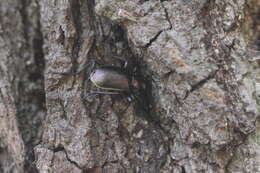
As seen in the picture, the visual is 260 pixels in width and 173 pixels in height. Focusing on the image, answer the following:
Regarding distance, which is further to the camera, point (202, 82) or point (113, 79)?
point (113, 79)

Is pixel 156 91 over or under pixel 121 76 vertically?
under

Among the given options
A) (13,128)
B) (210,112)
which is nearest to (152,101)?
(210,112)

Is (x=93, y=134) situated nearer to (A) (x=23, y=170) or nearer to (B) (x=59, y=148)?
(B) (x=59, y=148)

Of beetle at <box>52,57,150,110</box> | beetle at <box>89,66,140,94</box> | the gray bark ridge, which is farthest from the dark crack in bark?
beetle at <box>89,66,140,94</box>

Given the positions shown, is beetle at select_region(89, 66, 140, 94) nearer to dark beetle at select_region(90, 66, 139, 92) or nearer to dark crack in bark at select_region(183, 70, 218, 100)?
dark beetle at select_region(90, 66, 139, 92)

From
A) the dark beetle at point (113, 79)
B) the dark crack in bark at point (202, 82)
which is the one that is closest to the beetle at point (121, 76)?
the dark beetle at point (113, 79)

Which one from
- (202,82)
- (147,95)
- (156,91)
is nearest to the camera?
(202,82)

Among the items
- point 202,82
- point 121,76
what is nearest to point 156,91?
point 202,82

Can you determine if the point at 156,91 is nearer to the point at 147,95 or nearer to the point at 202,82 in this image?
the point at 147,95

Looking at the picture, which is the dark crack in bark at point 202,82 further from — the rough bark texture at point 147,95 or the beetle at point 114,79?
the beetle at point 114,79

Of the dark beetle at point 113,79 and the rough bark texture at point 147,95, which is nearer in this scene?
the rough bark texture at point 147,95
